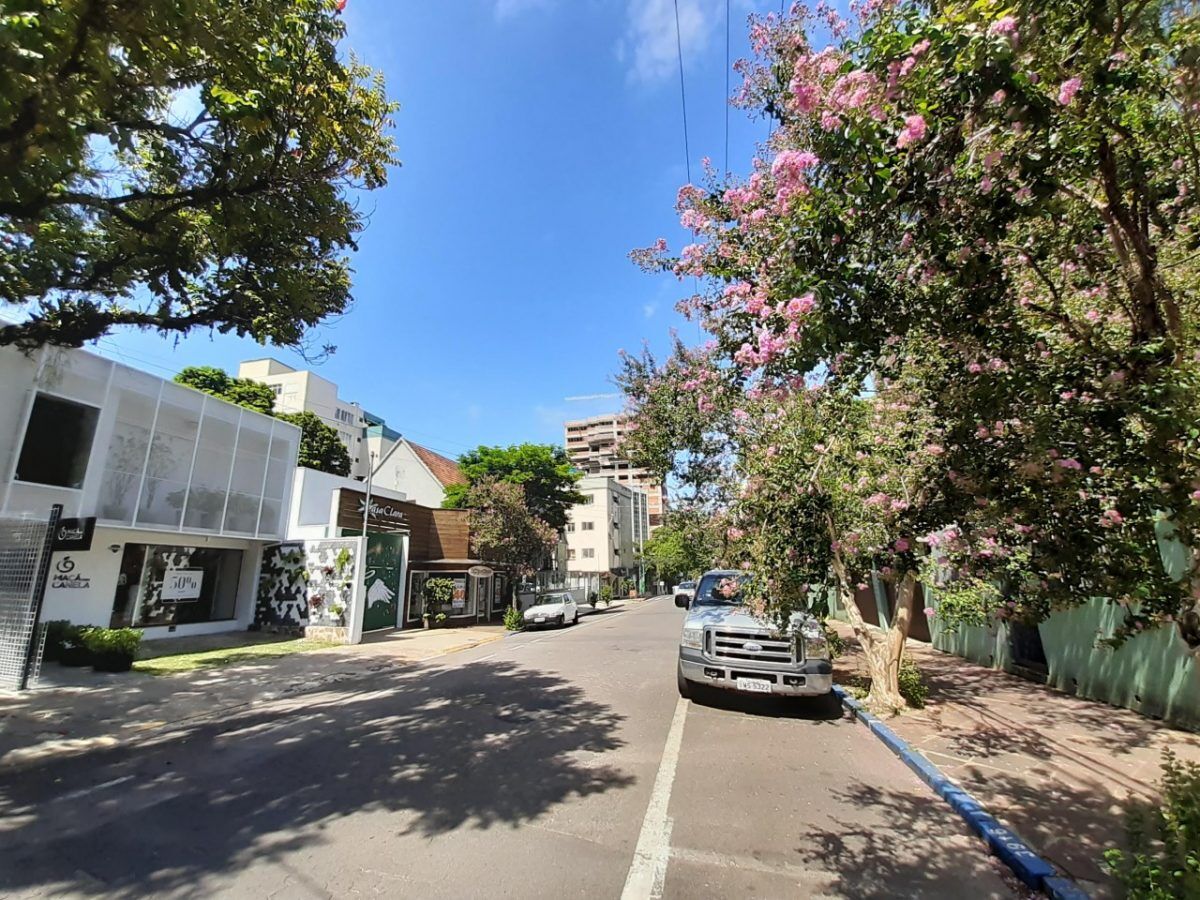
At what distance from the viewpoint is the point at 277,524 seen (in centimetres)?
1856

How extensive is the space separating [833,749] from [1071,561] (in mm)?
4042

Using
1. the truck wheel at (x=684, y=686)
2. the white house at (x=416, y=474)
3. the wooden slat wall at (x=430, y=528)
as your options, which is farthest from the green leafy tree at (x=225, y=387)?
the truck wheel at (x=684, y=686)

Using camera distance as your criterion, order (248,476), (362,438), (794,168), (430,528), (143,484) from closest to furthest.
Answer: (794,168)
(143,484)
(248,476)
(430,528)
(362,438)

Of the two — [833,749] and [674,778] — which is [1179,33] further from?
[833,749]

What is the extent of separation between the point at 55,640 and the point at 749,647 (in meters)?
13.4

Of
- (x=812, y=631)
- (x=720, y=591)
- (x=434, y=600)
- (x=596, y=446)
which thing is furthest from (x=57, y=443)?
(x=596, y=446)

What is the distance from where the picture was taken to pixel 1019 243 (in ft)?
14.3

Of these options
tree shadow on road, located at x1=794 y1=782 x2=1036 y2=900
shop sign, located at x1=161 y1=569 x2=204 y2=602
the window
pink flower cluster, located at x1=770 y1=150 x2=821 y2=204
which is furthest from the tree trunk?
shop sign, located at x1=161 y1=569 x2=204 y2=602

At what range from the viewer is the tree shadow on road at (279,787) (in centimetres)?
389

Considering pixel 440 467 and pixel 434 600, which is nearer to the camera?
pixel 434 600

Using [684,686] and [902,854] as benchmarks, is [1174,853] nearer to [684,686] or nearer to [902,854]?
[902,854]

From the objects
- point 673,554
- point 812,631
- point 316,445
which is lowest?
point 812,631

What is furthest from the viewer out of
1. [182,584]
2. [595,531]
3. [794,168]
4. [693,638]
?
[595,531]

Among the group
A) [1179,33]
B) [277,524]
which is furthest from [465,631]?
[1179,33]
